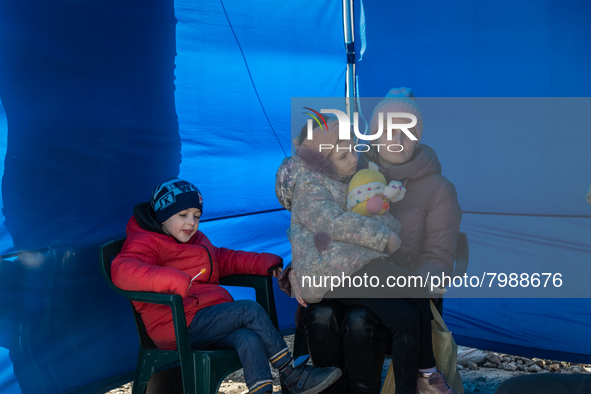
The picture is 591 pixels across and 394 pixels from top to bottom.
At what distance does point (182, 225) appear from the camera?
6.75ft

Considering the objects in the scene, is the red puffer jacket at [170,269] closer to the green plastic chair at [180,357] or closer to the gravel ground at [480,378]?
the green plastic chair at [180,357]

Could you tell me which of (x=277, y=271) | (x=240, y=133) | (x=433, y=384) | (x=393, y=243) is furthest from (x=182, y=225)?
(x=433, y=384)

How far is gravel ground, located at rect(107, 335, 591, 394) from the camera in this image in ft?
8.03

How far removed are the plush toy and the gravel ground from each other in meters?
1.06

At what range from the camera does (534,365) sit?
2691mm

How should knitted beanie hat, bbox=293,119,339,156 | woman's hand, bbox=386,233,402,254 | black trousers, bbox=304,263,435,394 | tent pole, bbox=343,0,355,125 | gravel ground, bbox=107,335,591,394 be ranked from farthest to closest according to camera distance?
tent pole, bbox=343,0,355,125 → gravel ground, bbox=107,335,591,394 → knitted beanie hat, bbox=293,119,339,156 → woman's hand, bbox=386,233,402,254 → black trousers, bbox=304,263,435,394

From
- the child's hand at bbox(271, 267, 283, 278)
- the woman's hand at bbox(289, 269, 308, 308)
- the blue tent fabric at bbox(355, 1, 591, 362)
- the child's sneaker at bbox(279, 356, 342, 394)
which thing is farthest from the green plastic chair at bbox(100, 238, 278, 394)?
the blue tent fabric at bbox(355, 1, 591, 362)

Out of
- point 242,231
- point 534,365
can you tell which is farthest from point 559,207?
point 242,231

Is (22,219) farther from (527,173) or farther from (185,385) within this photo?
(527,173)

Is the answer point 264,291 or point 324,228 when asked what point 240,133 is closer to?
point 264,291

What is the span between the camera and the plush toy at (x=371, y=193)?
1917 millimetres

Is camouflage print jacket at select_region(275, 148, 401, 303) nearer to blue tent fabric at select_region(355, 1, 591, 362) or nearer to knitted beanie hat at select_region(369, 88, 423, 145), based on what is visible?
knitted beanie hat at select_region(369, 88, 423, 145)

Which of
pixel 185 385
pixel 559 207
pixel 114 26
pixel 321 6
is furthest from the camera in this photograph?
pixel 321 6

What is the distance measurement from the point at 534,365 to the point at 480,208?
2.82 ft
